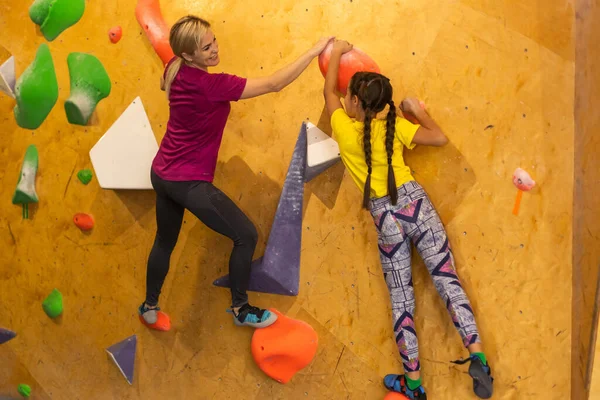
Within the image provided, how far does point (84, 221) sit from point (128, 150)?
17.7 inches

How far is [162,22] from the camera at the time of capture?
114 inches

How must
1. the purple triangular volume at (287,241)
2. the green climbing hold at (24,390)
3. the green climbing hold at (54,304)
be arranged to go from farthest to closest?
the green climbing hold at (24,390) → the green climbing hold at (54,304) → the purple triangular volume at (287,241)

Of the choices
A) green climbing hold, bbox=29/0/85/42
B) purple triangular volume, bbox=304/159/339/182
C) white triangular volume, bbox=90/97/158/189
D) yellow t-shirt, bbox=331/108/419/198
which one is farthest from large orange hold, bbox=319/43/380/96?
green climbing hold, bbox=29/0/85/42

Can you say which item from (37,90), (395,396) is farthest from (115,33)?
(395,396)

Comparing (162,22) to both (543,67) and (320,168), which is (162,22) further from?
(543,67)

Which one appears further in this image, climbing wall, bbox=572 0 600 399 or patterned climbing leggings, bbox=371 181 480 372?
patterned climbing leggings, bbox=371 181 480 372

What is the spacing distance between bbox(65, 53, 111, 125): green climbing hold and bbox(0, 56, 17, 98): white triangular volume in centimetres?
33

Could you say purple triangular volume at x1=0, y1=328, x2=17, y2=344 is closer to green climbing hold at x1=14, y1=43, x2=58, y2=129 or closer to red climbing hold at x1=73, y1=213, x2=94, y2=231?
red climbing hold at x1=73, y1=213, x2=94, y2=231

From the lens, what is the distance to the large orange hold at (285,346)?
2.79 metres

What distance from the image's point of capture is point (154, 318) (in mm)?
2980

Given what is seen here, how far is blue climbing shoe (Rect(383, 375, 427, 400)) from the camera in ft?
8.45

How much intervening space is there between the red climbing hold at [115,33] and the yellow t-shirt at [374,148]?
3.67ft

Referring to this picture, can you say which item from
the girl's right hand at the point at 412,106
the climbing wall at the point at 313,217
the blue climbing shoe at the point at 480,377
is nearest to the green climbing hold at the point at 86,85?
the climbing wall at the point at 313,217

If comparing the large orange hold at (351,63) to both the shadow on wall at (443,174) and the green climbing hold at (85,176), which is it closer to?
the shadow on wall at (443,174)
